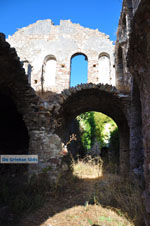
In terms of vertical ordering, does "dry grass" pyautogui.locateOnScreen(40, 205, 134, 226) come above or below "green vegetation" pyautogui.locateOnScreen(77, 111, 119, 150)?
below

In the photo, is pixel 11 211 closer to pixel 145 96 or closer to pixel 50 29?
pixel 145 96

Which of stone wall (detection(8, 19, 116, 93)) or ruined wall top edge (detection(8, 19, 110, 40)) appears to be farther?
ruined wall top edge (detection(8, 19, 110, 40))

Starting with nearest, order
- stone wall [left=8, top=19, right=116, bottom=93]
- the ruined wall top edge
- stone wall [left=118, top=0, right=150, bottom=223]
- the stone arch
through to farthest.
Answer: stone wall [left=118, top=0, right=150, bottom=223] → stone wall [left=8, top=19, right=116, bottom=93] → the stone arch → the ruined wall top edge

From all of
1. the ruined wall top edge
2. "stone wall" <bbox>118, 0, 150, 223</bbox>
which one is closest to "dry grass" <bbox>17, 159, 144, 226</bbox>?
"stone wall" <bbox>118, 0, 150, 223</bbox>

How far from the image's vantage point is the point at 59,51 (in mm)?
10320

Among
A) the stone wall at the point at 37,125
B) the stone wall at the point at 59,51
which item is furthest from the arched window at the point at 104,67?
the stone wall at the point at 37,125

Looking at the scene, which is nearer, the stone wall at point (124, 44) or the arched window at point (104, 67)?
the stone wall at point (124, 44)

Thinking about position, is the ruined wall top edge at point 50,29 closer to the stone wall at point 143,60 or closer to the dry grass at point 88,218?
the stone wall at point 143,60

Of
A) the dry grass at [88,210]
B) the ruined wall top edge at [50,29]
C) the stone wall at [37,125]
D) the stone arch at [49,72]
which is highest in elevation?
the ruined wall top edge at [50,29]

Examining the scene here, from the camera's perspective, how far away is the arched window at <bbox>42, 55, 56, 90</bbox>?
10.3 metres

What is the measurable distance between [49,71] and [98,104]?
467cm

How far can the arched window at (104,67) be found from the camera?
10297 millimetres

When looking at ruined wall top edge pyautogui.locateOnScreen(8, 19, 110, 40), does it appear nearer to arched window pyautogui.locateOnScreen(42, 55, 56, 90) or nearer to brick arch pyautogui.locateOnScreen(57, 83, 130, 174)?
arched window pyautogui.locateOnScreen(42, 55, 56, 90)

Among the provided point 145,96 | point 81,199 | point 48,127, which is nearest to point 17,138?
point 48,127
